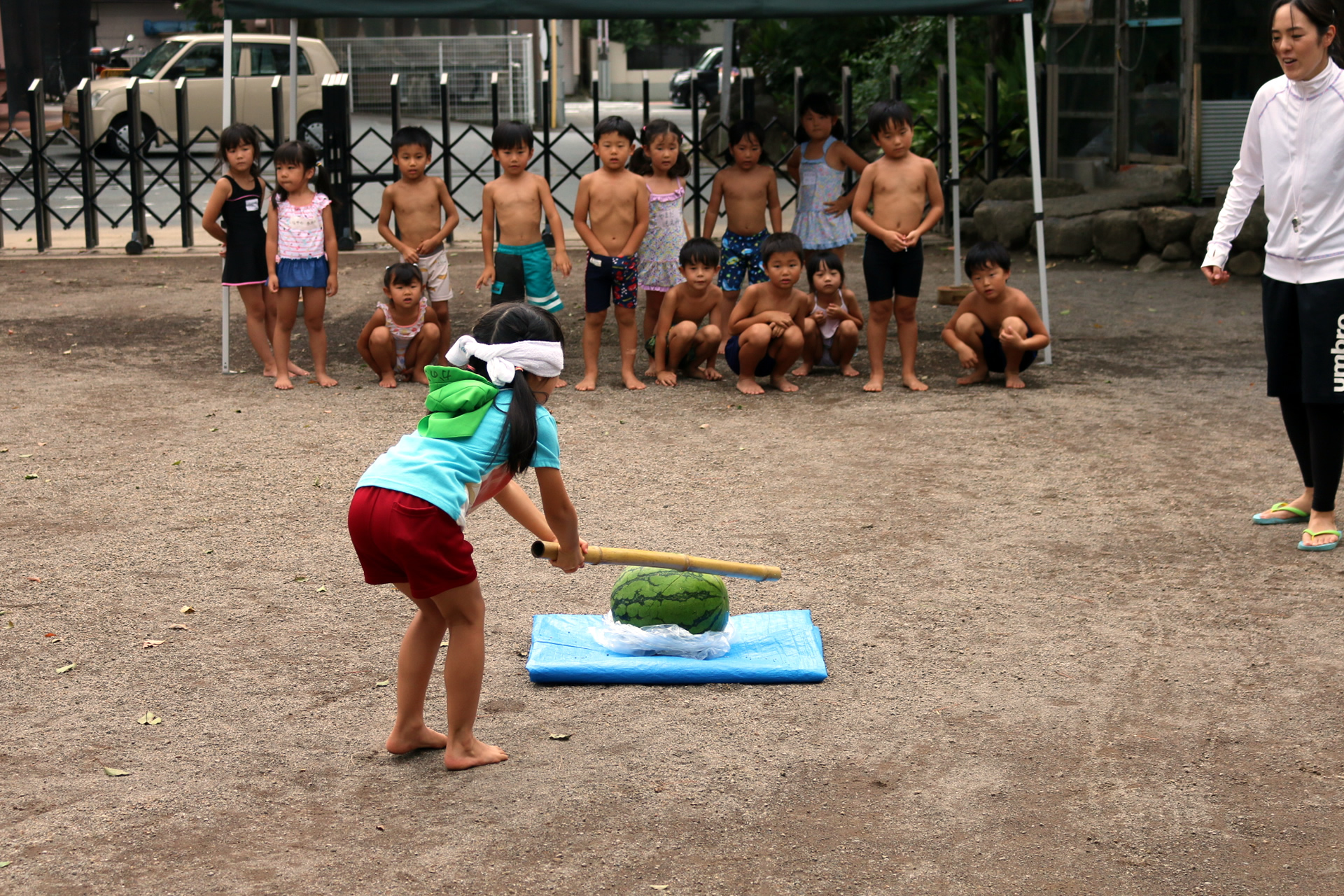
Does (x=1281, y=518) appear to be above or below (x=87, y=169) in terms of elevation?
below

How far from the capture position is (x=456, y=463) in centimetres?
332

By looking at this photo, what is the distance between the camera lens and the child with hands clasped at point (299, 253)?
7.87 m

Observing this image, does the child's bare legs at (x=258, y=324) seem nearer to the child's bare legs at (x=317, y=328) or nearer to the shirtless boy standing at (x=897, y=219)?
the child's bare legs at (x=317, y=328)

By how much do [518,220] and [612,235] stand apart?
0.55 metres

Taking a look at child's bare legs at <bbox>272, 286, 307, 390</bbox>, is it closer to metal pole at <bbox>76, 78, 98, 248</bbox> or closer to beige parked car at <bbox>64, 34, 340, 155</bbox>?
metal pole at <bbox>76, 78, 98, 248</bbox>

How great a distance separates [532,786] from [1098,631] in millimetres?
1917

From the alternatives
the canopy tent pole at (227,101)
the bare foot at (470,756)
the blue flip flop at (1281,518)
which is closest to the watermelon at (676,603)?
the bare foot at (470,756)

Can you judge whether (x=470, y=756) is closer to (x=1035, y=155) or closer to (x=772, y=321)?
(x=772, y=321)

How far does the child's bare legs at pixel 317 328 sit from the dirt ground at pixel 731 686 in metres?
0.60

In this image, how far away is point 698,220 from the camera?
13.5 meters

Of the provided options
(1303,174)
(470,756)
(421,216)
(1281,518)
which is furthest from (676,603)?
(421,216)

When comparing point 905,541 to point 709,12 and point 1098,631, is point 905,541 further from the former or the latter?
point 709,12

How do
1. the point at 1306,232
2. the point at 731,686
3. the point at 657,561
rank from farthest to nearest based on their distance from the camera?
the point at 1306,232 < the point at 731,686 < the point at 657,561

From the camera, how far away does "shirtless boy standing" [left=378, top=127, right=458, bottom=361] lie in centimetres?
802
